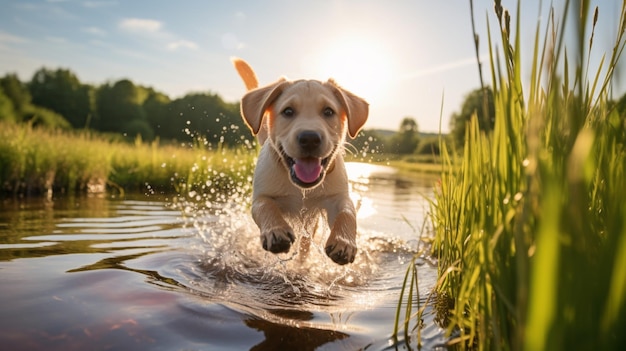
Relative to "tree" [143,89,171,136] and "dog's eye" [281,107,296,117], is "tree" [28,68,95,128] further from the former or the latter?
"dog's eye" [281,107,296,117]

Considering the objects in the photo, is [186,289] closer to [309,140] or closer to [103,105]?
[309,140]

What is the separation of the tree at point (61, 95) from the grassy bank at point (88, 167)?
56940 mm

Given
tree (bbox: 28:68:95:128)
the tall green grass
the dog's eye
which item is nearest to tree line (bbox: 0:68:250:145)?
tree (bbox: 28:68:95:128)

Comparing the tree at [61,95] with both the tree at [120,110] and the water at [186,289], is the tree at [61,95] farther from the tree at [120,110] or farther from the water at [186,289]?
the water at [186,289]

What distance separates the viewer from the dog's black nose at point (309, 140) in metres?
3.96

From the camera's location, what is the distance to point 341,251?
144 inches

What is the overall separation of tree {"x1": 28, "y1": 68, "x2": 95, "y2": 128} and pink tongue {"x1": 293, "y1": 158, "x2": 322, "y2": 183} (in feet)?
221

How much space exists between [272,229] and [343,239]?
0.55 metres

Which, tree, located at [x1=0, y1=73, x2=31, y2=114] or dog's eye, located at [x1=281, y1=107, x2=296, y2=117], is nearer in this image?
dog's eye, located at [x1=281, y1=107, x2=296, y2=117]

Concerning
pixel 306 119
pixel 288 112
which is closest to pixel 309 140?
pixel 306 119

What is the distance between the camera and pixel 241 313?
312 centimetres

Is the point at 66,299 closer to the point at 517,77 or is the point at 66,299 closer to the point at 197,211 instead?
the point at 517,77

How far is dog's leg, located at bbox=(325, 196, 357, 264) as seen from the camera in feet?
12.0

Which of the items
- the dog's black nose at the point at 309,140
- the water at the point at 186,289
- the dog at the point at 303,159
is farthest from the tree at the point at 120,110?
the dog's black nose at the point at 309,140
